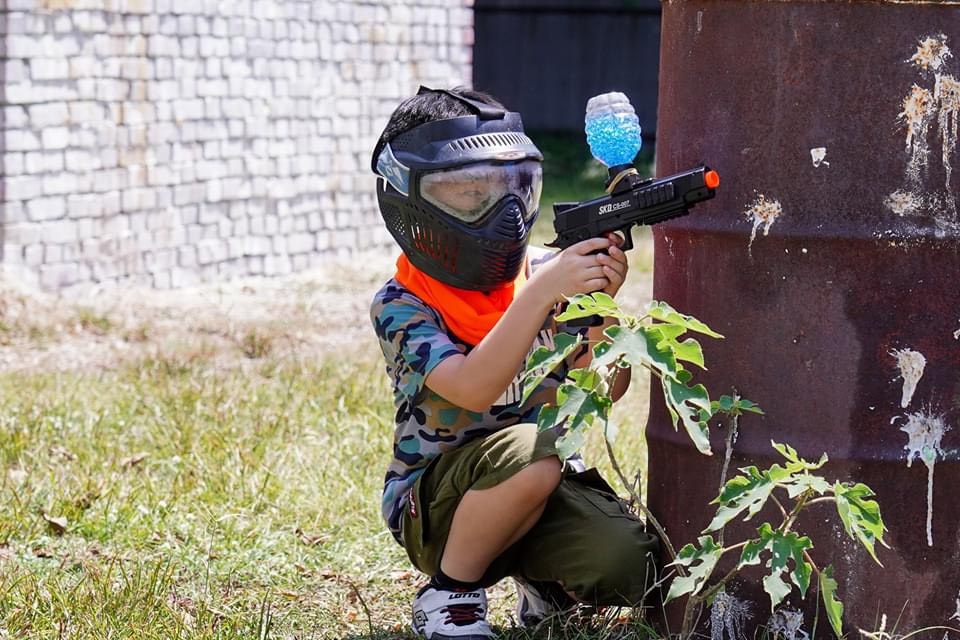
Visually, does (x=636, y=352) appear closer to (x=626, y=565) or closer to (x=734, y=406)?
(x=734, y=406)

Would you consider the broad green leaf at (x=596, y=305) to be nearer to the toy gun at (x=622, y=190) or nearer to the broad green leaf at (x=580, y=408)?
the broad green leaf at (x=580, y=408)

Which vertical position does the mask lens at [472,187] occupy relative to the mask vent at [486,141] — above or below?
below

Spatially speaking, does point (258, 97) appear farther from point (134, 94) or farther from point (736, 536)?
point (736, 536)

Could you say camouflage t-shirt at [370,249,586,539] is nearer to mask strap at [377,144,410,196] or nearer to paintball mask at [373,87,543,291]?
paintball mask at [373,87,543,291]

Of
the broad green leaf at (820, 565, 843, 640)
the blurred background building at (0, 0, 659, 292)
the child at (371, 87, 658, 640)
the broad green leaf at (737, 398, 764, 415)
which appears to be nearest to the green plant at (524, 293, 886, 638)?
the broad green leaf at (820, 565, 843, 640)

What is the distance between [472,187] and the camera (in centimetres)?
280

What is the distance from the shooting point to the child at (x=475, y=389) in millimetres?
2795

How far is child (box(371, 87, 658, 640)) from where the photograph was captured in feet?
9.17

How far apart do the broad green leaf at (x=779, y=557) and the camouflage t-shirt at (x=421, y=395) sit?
2.33 feet

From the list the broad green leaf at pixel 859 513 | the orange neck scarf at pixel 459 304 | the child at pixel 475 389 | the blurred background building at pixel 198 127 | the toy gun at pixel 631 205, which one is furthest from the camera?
the blurred background building at pixel 198 127

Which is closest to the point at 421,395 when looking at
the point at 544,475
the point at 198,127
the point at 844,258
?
the point at 544,475

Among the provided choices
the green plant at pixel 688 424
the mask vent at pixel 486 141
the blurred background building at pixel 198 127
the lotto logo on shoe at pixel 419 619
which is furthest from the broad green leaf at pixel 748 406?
the blurred background building at pixel 198 127

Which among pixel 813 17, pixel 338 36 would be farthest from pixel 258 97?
pixel 813 17

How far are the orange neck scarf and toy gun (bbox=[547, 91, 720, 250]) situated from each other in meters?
0.32
